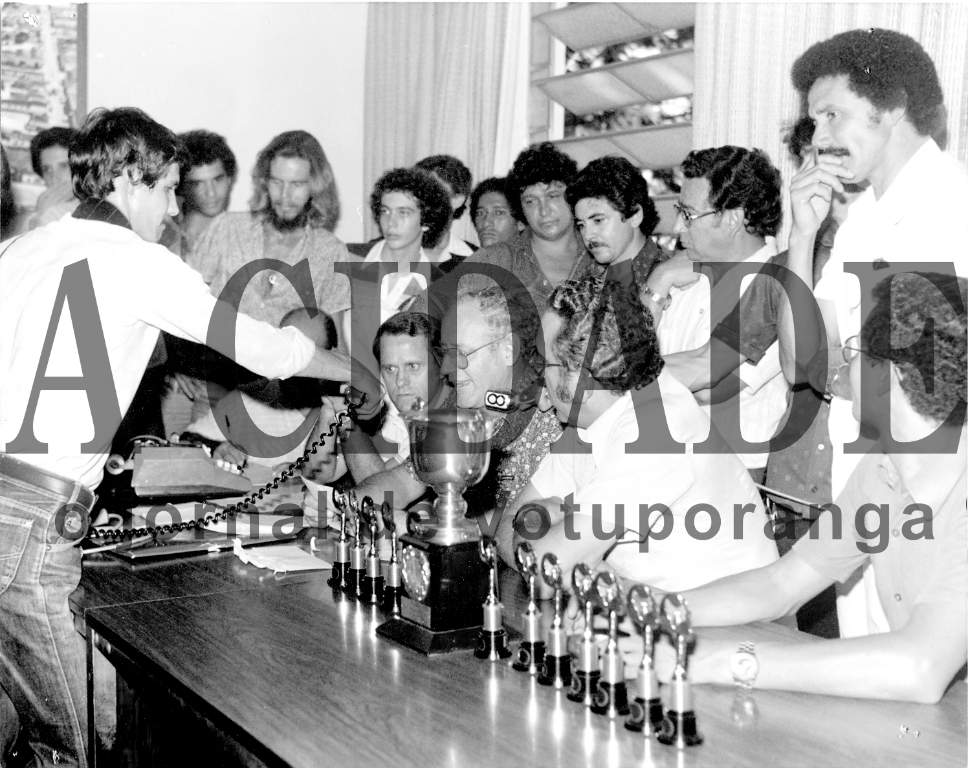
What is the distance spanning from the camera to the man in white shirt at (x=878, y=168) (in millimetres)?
2387

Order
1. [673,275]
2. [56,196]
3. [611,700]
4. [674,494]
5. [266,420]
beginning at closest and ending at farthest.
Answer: [611,700] < [674,494] < [673,275] < [266,420] < [56,196]

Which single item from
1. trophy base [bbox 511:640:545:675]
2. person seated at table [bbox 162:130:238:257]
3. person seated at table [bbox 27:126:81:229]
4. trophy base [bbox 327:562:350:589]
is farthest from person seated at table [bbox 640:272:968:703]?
person seated at table [bbox 27:126:81:229]

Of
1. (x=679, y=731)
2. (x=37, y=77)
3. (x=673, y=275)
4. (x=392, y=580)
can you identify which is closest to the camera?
→ (x=679, y=731)

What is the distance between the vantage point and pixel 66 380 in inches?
95.7

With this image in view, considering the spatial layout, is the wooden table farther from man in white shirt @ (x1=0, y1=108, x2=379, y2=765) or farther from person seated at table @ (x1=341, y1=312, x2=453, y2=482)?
person seated at table @ (x1=341, y1=312, x2=453, y2=482)

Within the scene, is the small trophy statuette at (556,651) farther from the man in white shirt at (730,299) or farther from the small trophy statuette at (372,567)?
the man in white shirt at (730,299)

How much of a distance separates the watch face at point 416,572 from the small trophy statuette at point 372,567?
0.26m

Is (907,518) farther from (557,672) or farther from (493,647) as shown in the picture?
(493,647)

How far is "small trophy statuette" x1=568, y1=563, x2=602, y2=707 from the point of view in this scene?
5.38 ft

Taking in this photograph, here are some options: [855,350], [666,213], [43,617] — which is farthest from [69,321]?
[666,213]

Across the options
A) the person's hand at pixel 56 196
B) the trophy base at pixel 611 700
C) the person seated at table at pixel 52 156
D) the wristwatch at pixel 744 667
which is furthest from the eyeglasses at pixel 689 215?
the person seated at table at pixel 52 156

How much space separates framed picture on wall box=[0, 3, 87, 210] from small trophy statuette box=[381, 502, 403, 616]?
4.77 m

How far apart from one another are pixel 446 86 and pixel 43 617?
4.79 m

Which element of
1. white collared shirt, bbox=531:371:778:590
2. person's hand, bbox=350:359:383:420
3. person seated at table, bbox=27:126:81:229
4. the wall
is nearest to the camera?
white collared shirt, bbox=531:371:778:590
